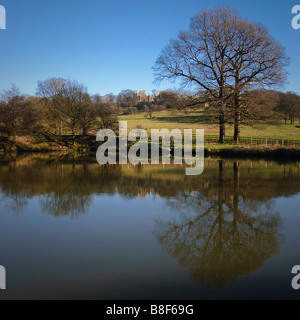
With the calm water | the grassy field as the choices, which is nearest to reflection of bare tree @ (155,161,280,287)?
the calm water

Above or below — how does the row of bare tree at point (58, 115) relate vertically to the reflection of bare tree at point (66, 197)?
above

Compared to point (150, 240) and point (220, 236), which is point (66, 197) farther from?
point (220, 236)

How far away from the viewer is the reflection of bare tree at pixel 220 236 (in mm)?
5238

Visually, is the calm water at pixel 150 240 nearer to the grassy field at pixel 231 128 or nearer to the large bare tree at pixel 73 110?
the grassy field at pixel 231 128

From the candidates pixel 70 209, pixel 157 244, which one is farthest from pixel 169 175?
pixel 157 244

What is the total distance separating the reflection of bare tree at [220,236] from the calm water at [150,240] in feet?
0.07

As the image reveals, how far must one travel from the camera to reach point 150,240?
254 inches

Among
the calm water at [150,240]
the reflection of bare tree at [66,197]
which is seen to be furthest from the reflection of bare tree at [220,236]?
the reflection of bare tree at [66,197]

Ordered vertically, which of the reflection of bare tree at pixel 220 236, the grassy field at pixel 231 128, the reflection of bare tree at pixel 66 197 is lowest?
the reflection of bare tree at pixel 220 236

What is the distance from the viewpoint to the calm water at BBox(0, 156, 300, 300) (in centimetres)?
459

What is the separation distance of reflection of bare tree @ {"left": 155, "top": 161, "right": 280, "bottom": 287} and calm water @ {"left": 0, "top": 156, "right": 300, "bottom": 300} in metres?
0.02

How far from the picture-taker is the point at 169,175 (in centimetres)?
1469

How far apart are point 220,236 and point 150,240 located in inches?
65.0

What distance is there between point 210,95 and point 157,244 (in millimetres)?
20782
